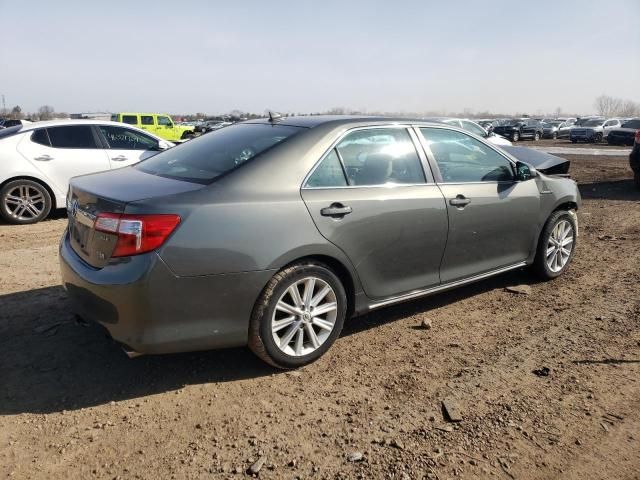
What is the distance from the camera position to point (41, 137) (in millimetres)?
7645

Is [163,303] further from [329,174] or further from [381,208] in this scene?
[381,208]

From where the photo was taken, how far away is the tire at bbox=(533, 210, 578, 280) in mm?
4828

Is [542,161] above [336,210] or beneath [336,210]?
beneath

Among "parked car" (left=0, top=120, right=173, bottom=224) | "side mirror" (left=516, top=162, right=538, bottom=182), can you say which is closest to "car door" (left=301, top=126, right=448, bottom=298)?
"side mirror" (left=516, top=162, right=538, bottom=182)

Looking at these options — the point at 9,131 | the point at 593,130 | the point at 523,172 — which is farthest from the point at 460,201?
the point at 593,130

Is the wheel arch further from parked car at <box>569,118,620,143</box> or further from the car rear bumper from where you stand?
parked car at <box>569,118,620,143</box>

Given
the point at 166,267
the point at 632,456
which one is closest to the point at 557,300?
the point at 632,456

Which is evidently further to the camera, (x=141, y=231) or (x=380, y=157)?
(x=380, y=157)

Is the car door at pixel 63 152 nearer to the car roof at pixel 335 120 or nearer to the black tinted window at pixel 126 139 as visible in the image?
the black tinted window at pixel 126 139

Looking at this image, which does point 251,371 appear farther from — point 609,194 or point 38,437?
point 609,194

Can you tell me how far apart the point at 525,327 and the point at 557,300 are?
2.50 ft

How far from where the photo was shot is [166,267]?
8.90 ft

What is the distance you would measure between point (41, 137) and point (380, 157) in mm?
6096

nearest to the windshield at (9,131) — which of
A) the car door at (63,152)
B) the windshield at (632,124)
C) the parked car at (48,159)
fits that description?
the parked car at (48,159)
